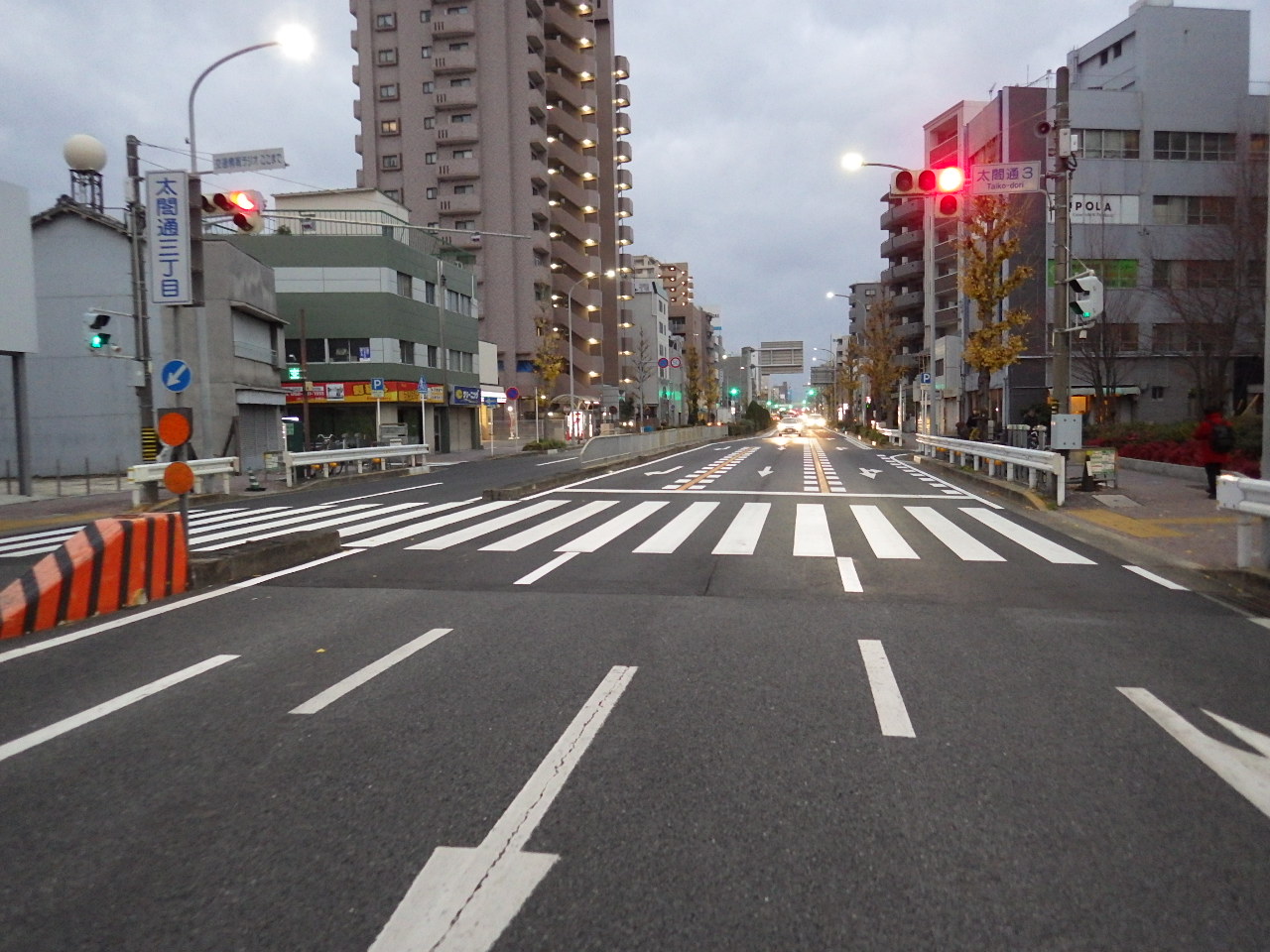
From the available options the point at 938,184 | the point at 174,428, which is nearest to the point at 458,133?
the point at 938,184

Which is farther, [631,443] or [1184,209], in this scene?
[1184,209]

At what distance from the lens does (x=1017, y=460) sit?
16.8 metres

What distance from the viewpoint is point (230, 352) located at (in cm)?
2623

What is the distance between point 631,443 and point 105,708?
28.3 meters

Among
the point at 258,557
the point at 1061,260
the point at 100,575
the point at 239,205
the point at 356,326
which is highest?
the point at 356,326

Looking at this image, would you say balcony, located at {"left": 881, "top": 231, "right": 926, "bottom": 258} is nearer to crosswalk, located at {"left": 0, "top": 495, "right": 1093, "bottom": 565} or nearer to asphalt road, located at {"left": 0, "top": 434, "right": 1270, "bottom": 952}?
crosswalk, located at {"left": 0, "top": 495, "right": 1093, "bottom": 565}

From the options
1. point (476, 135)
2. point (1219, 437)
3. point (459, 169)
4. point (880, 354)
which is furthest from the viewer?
point (459, 169)

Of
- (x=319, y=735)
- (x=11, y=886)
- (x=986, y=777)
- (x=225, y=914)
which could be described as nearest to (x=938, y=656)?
(x=986, y=777)

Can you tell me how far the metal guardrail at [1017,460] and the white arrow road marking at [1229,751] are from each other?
10803mm

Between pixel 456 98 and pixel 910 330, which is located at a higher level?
pixel 456 98

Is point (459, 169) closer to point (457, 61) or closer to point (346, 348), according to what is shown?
point (457, 61)

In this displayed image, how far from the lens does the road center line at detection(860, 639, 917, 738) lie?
421 centimetres

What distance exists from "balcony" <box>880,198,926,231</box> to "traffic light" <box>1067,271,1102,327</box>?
56321mm

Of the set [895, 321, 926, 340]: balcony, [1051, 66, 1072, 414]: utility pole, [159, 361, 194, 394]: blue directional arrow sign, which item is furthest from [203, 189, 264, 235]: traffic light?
[895, 321, 926, 340]: balcony
